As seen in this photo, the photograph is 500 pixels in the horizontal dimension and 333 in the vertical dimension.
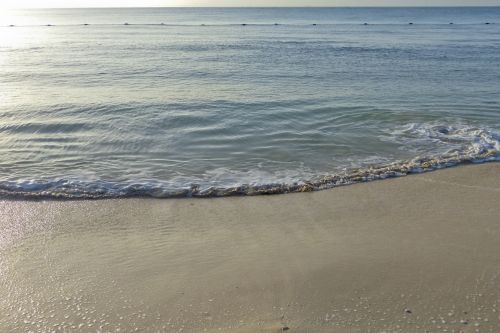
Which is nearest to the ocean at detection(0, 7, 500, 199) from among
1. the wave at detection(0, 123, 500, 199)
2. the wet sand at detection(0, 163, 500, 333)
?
the wave at detection(0, 123, 500, 199)

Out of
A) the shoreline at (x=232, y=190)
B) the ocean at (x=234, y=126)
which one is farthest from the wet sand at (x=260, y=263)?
the ocean at (x=234, y=126)

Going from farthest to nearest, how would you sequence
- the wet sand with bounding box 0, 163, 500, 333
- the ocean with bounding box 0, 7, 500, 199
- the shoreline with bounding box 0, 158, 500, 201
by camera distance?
the ocean with bounding box 0, 7, 500, 199
the shoreline with bounding box 0, 158, 500, 201
the wet sand with bounding box 0, 163, 500, 333

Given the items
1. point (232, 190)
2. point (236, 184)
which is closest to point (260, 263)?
point (232, 190)

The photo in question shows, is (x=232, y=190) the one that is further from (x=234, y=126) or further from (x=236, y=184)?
(x=234, y=126)

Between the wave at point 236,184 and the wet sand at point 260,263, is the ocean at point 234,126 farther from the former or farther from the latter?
the wet sand at point 260,263

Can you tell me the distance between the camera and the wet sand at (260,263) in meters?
4.04

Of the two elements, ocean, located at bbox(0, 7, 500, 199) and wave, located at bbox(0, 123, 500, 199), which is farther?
ocean, located at bbox(0, 7, 500, 199)

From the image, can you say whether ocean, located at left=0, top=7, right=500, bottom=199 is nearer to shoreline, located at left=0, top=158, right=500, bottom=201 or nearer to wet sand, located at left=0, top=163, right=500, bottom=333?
shoreline, located at left=0, top=158, right=500, bottom=201

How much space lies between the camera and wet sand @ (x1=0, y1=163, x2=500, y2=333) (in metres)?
4.04

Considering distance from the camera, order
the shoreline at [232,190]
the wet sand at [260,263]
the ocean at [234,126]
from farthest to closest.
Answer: the ocean at [234,126] → the shoreline at [232,190] → the wet sand at [260,263]

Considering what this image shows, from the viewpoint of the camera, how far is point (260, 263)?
4988 mm

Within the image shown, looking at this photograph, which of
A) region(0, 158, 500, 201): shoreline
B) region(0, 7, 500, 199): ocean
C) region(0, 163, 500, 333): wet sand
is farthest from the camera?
region(0, 7, 500, 199): ocean

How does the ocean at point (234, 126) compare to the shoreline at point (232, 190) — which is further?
the ocean at point (234, 126)

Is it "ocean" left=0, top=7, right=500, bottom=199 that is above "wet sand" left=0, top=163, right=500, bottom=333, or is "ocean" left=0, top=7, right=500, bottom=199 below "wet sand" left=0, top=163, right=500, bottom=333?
above
